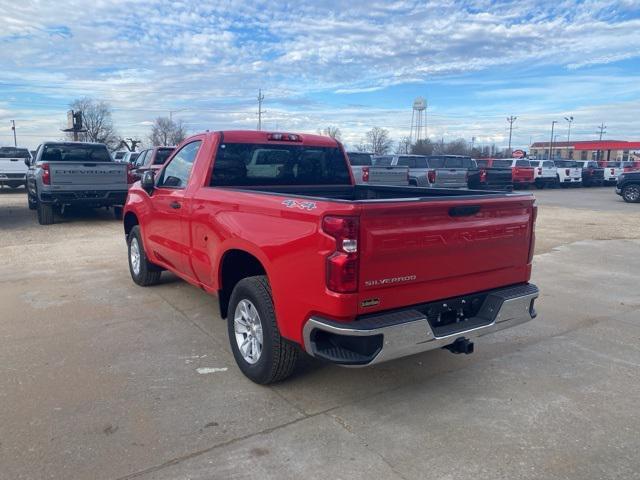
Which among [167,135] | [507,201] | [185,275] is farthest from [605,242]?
[167,135]

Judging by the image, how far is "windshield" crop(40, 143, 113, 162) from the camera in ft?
45.1

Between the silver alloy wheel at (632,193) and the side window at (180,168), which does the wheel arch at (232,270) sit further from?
the silver alloy wheel at (632,193)

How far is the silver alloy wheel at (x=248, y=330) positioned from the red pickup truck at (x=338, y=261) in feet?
0.04

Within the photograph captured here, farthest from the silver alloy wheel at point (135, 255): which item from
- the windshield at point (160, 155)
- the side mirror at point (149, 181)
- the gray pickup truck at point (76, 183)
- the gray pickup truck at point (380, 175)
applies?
the gray pickup truck at point (380, 175)

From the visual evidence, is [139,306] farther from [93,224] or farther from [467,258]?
[93,224]

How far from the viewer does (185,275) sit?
551 cm

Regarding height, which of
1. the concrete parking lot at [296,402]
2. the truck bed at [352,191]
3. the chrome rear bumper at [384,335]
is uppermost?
the truck bed at [352,191]

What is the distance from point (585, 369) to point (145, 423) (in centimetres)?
354

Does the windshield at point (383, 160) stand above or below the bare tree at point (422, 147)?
below

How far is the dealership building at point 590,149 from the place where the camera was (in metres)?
93.9

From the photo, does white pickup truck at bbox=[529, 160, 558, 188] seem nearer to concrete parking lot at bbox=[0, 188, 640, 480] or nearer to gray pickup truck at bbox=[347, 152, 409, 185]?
gray pickup truck at bbox=[347, 152, 409, 185]

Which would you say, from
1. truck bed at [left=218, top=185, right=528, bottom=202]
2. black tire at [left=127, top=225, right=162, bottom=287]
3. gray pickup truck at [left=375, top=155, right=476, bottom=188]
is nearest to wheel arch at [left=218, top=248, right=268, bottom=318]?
truck bed at [left=218, top=185, right=528, bottom=202]

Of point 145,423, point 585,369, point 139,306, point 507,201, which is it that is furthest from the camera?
point 139,306

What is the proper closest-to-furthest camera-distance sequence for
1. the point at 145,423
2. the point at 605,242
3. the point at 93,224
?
the point at 145,423, the point at 605,242, the point at 93,224
